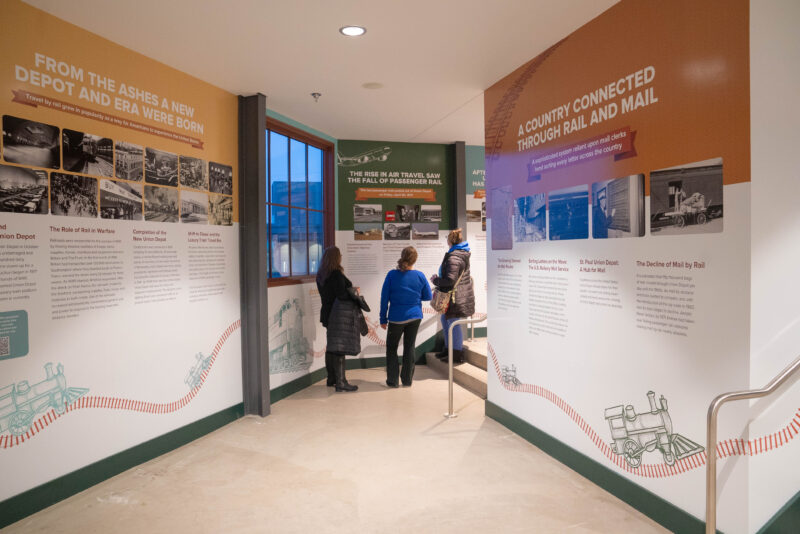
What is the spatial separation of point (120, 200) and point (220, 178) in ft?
3.31

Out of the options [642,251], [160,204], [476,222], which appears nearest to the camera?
[642,251]

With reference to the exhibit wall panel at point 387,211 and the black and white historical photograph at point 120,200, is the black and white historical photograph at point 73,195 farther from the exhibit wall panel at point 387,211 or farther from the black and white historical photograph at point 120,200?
the exhibit wall panel at point 387,211

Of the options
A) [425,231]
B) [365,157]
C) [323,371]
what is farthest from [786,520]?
[365,157]

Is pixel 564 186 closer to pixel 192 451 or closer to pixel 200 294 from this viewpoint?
pixel 200 294

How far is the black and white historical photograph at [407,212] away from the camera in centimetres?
648

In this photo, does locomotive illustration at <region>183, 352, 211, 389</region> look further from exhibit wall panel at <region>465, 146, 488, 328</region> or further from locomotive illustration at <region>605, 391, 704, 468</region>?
exhibit wall panel at <region>465, 146, 488, 328</region>

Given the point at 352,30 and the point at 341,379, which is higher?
the point at 352,30

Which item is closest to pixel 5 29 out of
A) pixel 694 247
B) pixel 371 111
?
pixel 371 111

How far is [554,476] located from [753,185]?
202cm

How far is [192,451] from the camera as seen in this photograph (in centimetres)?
375

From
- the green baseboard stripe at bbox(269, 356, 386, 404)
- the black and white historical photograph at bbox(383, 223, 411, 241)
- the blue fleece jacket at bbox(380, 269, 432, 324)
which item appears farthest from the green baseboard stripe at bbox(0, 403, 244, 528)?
the black and white historical photograph at bbox(383, 223, 411, 241)

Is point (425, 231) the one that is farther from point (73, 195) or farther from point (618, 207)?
point (73, 195)

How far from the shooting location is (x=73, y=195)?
306 cm

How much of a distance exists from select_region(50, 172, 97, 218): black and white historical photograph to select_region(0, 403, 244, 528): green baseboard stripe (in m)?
1.52
